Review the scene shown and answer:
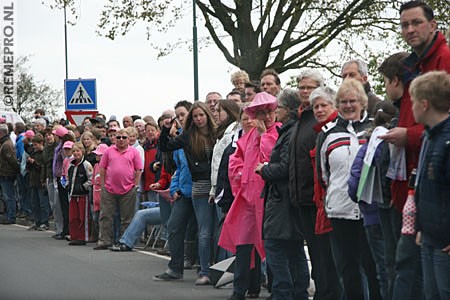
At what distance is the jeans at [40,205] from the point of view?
71.9 ft

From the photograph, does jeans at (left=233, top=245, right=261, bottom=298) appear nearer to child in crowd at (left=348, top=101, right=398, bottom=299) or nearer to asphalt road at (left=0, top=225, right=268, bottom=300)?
asphalt road at (left=0, top=225, right=268, bottom=300)

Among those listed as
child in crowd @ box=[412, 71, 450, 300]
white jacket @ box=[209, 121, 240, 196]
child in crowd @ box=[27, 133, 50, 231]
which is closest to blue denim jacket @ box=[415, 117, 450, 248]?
child in crowd @ box=[412, 71, 450, 300]

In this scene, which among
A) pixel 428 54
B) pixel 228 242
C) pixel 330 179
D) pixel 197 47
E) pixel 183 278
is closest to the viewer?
pixel 428 54

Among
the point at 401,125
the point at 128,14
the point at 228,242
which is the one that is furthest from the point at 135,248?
the point at 128,14

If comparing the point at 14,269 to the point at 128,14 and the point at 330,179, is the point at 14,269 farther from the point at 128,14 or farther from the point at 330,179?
the point at 128,14

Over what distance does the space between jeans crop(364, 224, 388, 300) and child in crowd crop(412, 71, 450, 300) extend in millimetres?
1440

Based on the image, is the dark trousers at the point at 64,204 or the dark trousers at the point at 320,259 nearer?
the dark trousers at the point at 320,259

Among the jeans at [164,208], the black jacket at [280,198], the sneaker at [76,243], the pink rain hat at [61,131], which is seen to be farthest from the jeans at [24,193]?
the black jacket at [280,198]

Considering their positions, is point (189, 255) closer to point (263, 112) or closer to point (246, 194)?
point (246, 194)

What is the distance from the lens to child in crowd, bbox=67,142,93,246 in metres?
18.3

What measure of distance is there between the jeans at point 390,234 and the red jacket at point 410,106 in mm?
152

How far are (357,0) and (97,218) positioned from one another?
13860 mm

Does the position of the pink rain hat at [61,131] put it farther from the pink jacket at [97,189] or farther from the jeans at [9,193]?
the jeans at [9,193]

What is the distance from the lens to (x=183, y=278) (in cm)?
1281
